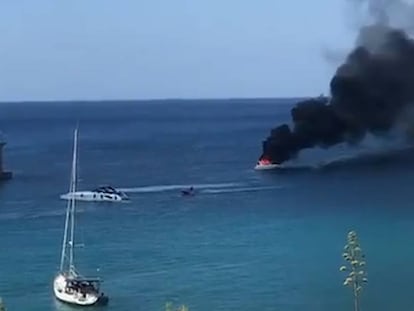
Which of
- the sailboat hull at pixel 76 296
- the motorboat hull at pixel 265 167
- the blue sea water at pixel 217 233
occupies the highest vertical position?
the motorboat hull at pixel 265 167

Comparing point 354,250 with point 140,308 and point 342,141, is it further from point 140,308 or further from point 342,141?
point 342,141

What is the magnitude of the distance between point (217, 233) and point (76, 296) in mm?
21903

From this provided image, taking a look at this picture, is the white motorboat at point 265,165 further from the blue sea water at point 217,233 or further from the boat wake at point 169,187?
the boat wake at point 169,187

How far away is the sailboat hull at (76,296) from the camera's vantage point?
42.8 meters

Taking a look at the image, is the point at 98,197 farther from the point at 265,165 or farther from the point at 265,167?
the point at 265,165

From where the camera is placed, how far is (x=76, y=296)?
43000mm

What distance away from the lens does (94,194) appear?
80562 millimetres

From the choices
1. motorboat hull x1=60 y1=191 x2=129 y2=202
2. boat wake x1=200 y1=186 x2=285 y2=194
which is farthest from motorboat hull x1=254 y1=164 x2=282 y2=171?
motorboat hull x1=60 y1=191 x2=129 y2=202

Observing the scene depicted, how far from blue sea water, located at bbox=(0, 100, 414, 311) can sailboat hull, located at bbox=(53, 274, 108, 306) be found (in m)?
0.49

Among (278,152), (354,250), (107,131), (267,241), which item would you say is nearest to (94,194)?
(267,241)

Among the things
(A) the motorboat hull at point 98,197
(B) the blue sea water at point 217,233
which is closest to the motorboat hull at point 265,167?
(B) the blue sea water at point 217,233

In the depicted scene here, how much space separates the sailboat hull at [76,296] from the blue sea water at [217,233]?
0.49 meters

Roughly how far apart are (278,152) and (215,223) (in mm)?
44948

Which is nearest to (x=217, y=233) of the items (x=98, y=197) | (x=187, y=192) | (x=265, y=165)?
(x=98, y=197)
